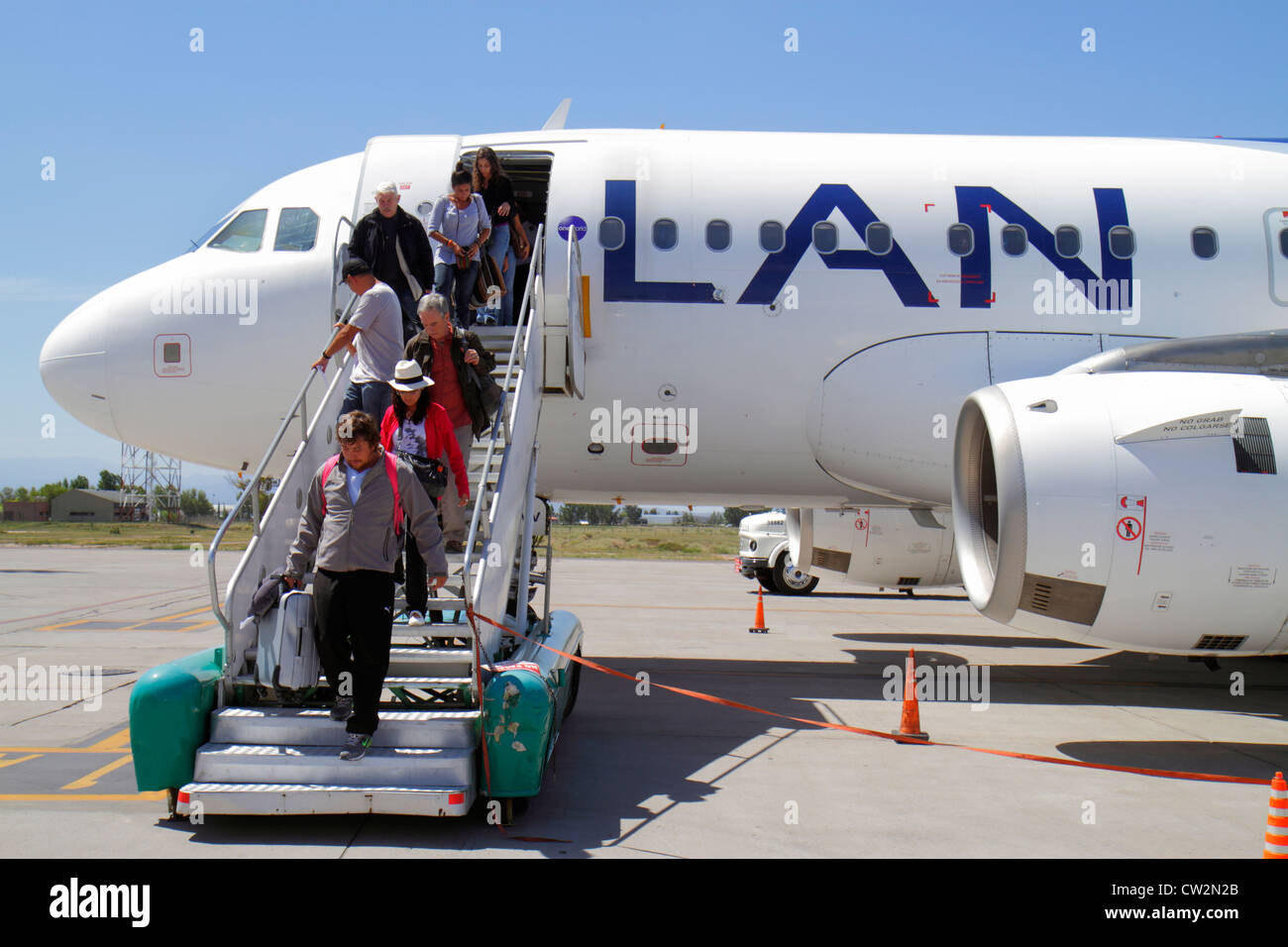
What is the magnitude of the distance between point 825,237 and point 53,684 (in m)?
8.71

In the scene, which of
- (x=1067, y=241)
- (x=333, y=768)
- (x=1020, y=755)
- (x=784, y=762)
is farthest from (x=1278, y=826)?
(x=1067, y=241)

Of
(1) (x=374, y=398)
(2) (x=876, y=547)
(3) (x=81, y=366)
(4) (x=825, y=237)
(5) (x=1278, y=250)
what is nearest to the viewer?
(1) (x=374, y=398)

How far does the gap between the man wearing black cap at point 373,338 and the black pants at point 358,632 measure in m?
1.81

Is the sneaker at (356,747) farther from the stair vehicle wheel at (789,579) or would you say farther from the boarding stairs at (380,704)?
the stair vehicle wheel at (789,579)

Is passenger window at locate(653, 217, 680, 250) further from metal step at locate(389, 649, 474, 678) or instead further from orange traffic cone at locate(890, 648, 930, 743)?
metal step at locate(389, 649, 474, 678)

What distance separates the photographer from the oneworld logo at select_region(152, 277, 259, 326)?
943 centimetres

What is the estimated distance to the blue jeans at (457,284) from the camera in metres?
8.34

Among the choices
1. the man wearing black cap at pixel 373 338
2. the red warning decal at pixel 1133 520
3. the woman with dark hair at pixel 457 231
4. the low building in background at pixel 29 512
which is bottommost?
the low building in background at pixel 29 512

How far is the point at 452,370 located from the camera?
272 inches

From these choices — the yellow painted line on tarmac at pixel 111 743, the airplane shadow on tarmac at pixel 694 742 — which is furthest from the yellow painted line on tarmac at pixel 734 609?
the yellow painted line on tarmac at pixel 111 743

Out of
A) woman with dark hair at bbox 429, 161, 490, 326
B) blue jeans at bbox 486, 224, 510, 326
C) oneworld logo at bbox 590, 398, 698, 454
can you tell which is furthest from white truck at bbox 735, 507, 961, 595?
woman with dark hair at bbox 429, 161, 490, 326

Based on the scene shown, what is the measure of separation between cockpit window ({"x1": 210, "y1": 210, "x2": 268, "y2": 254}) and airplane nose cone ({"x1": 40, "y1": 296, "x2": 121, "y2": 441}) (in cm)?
131
